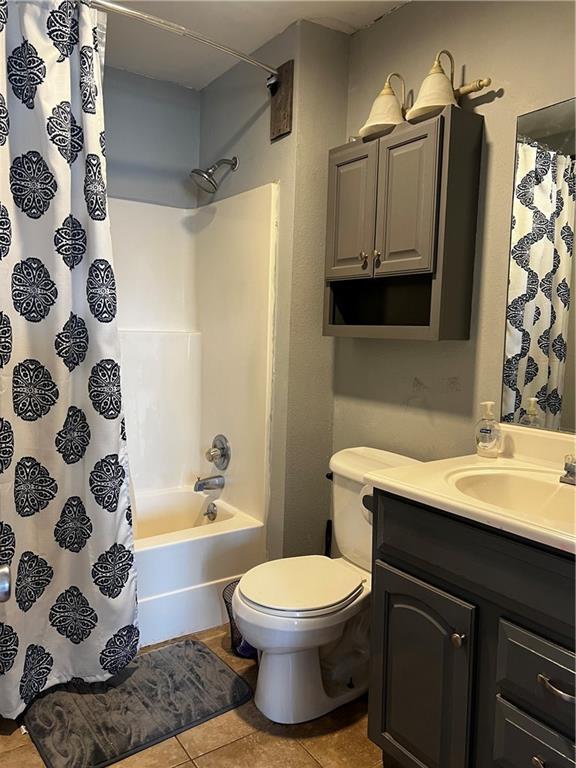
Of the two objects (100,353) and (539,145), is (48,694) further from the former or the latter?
(539,145)

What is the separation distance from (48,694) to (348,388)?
1.52 metres

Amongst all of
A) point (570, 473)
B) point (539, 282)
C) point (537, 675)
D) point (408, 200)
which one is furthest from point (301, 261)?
point (537, 675)

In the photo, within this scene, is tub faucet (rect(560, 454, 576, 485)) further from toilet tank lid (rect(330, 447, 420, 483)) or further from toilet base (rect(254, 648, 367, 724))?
toilet base (rect(254, 648, 367, 724))

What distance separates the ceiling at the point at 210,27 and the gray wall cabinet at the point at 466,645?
1.76m

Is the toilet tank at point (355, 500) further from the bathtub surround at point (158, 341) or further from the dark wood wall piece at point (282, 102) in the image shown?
the dark wood wall piece at point (282, 102)

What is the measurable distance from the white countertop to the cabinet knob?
282 millimetres

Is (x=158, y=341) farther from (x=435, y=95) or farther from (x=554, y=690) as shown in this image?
(x=554, y=690)

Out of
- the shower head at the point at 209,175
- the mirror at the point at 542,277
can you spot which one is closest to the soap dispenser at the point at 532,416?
the mirror at the point at 542,277

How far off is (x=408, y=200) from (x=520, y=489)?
0.93 m

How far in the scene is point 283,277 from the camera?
2.32 metres

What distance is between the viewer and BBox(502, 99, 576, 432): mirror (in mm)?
1590

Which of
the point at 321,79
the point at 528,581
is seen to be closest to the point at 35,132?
the point at 321,79

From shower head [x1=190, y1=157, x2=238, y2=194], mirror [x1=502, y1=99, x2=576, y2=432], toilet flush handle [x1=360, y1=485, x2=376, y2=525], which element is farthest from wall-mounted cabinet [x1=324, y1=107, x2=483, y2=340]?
shower head [x1=190, y1=157, x2=238, y2=194]

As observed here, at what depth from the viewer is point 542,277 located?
1661mm
